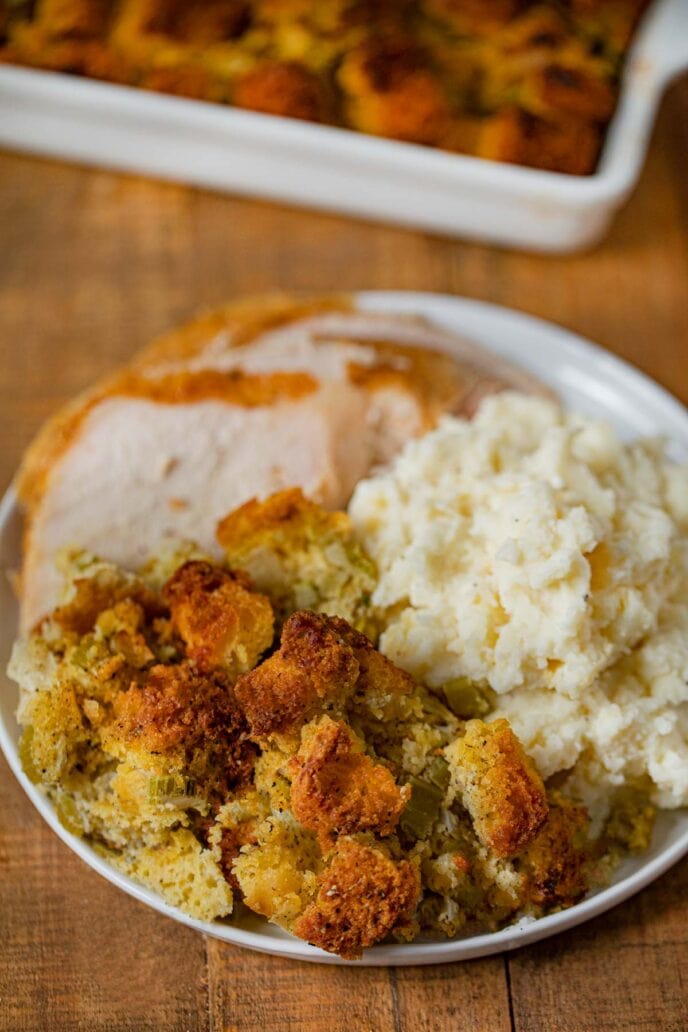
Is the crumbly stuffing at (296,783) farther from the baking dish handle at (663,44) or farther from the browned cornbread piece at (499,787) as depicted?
the baking dish handle at (663,44)

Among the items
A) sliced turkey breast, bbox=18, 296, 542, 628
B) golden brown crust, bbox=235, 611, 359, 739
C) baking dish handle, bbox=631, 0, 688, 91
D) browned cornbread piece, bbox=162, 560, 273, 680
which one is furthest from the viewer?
baking dish handle, bbox=631, 0, 688, 91

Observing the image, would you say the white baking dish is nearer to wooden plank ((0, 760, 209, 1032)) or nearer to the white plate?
the white plate

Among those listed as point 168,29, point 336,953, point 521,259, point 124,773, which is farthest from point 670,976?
point 168,29

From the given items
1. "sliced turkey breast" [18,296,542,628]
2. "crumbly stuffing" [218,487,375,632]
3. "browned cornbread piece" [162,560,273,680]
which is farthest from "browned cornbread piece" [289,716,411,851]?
"sliced turkey breast" [18,296,542,628]

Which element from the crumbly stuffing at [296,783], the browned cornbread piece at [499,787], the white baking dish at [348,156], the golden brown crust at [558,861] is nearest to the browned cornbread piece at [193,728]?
the crumbly stuffing at [296,783]

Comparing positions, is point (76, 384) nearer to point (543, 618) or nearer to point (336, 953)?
point (543, 618)

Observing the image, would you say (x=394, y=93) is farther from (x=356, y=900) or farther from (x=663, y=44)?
(x=356, y=900)
